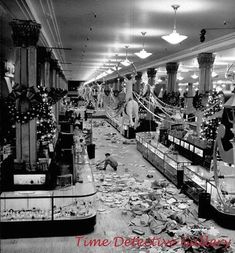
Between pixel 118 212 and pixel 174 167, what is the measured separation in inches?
150

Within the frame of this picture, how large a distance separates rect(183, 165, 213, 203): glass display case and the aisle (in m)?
0.24

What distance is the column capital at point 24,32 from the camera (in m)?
9.41

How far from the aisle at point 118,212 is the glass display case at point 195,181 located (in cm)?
24

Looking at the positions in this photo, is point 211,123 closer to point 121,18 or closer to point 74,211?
point 121,18

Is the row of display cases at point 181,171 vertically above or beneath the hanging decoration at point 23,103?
beneath

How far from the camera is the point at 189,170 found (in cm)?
1181

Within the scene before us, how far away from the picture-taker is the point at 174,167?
13062 mm

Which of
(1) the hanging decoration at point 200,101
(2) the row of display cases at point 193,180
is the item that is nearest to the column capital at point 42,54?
(2) the row of display cases at point 193,180

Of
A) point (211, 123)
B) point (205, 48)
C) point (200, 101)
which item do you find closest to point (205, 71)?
point (205, 48)

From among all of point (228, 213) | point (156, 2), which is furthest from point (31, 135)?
point (228, 213)

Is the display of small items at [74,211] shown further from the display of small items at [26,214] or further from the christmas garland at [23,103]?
the christmas garland at [23,103]

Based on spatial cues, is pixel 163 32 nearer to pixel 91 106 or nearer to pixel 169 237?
pixel 169 237

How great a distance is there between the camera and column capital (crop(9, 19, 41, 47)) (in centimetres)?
941

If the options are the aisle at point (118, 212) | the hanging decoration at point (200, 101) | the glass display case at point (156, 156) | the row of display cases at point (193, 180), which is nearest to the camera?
the aisle at point (118, 212)
